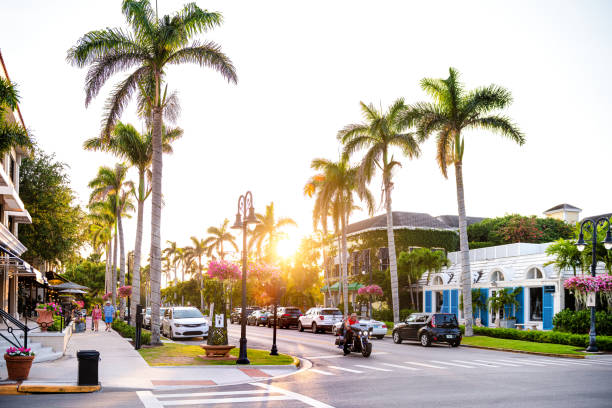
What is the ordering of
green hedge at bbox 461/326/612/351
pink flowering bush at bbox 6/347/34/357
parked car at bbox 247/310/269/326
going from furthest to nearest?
parked car at bbox 247/310/269/326, green hedge at bbox 461/326/612/351, pink flowering bush at bbox 6/347/34/357


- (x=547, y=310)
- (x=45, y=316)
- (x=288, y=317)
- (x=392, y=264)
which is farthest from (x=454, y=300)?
(x=45, y=316)

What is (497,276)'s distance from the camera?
39.8 m

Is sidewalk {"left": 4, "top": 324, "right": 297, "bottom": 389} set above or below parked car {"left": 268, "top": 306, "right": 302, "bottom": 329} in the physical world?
above

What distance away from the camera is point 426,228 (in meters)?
54.2

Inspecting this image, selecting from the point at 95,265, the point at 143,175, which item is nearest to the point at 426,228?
the point at 143,175

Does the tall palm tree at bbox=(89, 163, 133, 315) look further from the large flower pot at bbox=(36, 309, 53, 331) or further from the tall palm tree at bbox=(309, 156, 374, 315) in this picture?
the large flower pot at bbox=(36, 309, 53, 331)

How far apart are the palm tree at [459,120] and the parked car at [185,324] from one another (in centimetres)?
1417

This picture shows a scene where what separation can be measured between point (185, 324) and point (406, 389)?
18.1 metres

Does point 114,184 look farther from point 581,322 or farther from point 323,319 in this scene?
point 581,322

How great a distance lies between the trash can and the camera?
498 inches

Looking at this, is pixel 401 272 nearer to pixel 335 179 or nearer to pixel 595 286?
pixel 335 179

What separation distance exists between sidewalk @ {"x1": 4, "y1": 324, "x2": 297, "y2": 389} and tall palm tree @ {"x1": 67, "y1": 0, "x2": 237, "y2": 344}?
6.52m

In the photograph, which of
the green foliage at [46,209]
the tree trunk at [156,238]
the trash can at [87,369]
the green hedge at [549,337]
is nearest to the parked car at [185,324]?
the tree trunk at [156,238]

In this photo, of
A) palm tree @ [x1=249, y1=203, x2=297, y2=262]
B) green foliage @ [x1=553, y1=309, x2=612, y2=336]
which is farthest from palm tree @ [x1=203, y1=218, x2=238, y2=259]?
green foliage @ [x1=553, y1=309, x2=612, y2=336]
